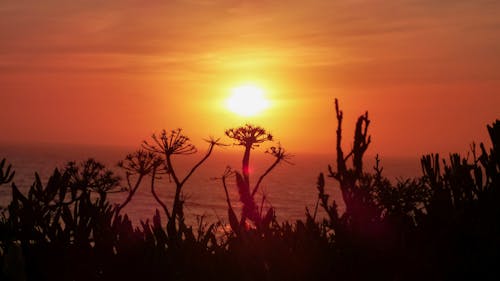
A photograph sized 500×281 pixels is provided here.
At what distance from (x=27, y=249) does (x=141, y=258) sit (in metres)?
1.04

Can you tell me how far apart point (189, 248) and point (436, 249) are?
2273 millimetres

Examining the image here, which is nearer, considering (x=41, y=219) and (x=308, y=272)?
(x=308, y=272)

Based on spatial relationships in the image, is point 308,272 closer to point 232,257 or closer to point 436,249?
point 232,257

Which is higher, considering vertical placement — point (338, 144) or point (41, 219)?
point (338, 144)

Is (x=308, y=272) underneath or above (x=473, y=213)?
underneath

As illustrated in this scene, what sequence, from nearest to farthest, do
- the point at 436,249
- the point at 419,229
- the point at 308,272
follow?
the point at 308,272 → the point at 436,249 → the point at 419,229

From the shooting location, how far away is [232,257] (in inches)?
206

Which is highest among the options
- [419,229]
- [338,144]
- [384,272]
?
[338,144]

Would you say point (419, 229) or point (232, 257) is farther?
point (419, 229)

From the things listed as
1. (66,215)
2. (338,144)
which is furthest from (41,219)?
(338,144)

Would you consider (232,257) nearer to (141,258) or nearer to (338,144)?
(141,258)

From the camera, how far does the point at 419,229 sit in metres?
5.96

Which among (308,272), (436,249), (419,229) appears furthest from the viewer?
(419,229)

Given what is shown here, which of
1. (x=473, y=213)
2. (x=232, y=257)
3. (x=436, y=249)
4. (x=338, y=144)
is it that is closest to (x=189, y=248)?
(x=232, y=257)
